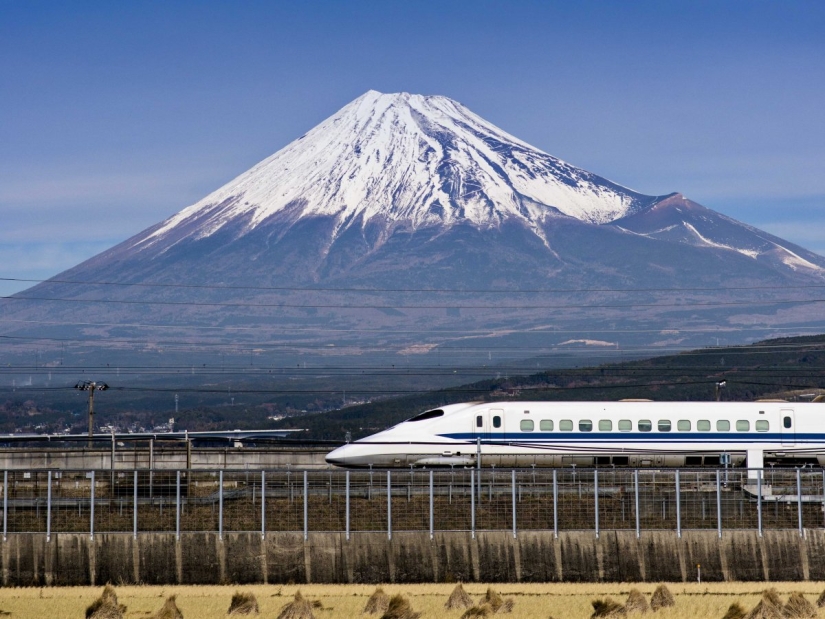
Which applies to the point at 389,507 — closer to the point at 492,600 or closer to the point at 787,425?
the point at 492,600

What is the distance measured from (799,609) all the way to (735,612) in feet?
5.65

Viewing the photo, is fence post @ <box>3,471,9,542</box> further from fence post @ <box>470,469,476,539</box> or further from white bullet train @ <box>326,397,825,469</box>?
white bullet train @ <box>326,397,825,469</box>

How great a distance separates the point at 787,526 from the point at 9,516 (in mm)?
27933

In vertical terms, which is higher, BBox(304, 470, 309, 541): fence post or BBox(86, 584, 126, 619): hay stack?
BBox(304, 470, 309, 541): fence post

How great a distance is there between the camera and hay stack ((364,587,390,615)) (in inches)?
1625

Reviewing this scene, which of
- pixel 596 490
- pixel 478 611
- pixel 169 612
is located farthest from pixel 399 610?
pixel 596 490

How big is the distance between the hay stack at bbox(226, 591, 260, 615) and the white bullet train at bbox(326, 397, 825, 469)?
25471 millimetres

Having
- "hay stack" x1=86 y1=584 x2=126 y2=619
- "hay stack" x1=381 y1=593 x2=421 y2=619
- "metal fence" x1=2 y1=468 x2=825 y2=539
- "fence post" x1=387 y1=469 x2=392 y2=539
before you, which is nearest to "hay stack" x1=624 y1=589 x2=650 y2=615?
"hay stack" x1=381 y1=593 x2=421 y2=619

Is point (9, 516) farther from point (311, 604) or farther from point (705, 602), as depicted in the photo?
point (705, 602)

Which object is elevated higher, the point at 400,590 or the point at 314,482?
the point at 314,482

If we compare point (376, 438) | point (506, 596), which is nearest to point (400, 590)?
point (506, 596)

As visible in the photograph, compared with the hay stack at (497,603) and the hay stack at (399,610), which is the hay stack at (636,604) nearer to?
the hay stack at (497,603)

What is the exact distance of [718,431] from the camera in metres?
68.3

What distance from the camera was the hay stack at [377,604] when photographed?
4128cm
